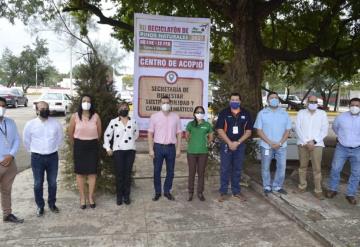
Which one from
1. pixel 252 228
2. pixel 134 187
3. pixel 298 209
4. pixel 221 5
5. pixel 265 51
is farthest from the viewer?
pixel 265 51

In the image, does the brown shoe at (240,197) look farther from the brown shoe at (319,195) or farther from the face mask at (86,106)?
the face mask at (86,106)

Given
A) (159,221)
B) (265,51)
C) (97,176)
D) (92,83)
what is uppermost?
(265,51)

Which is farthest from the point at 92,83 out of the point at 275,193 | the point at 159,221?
the point at 275,193

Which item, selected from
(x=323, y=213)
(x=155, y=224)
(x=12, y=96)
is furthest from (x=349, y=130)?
(x=12, y=96)

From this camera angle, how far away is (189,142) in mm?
6637

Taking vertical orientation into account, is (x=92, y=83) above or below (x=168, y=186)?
above

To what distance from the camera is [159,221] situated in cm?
571

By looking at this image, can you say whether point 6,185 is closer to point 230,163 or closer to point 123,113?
point 123,113

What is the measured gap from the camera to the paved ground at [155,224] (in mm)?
5035

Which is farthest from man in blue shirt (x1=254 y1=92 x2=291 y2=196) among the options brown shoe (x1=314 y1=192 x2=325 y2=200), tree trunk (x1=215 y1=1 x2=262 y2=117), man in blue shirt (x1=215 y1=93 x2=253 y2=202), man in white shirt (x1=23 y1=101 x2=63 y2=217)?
man in white shirt (x1=23 y1=101 x2=63 y2=217)

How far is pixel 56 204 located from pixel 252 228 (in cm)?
320

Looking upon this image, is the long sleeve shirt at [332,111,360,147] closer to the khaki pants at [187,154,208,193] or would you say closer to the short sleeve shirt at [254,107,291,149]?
the short sleeve shirt at [254,107,291,149]

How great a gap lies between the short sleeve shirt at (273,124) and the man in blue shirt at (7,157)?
395 cm

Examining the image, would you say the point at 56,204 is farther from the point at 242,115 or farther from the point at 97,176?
the point at 242,115
